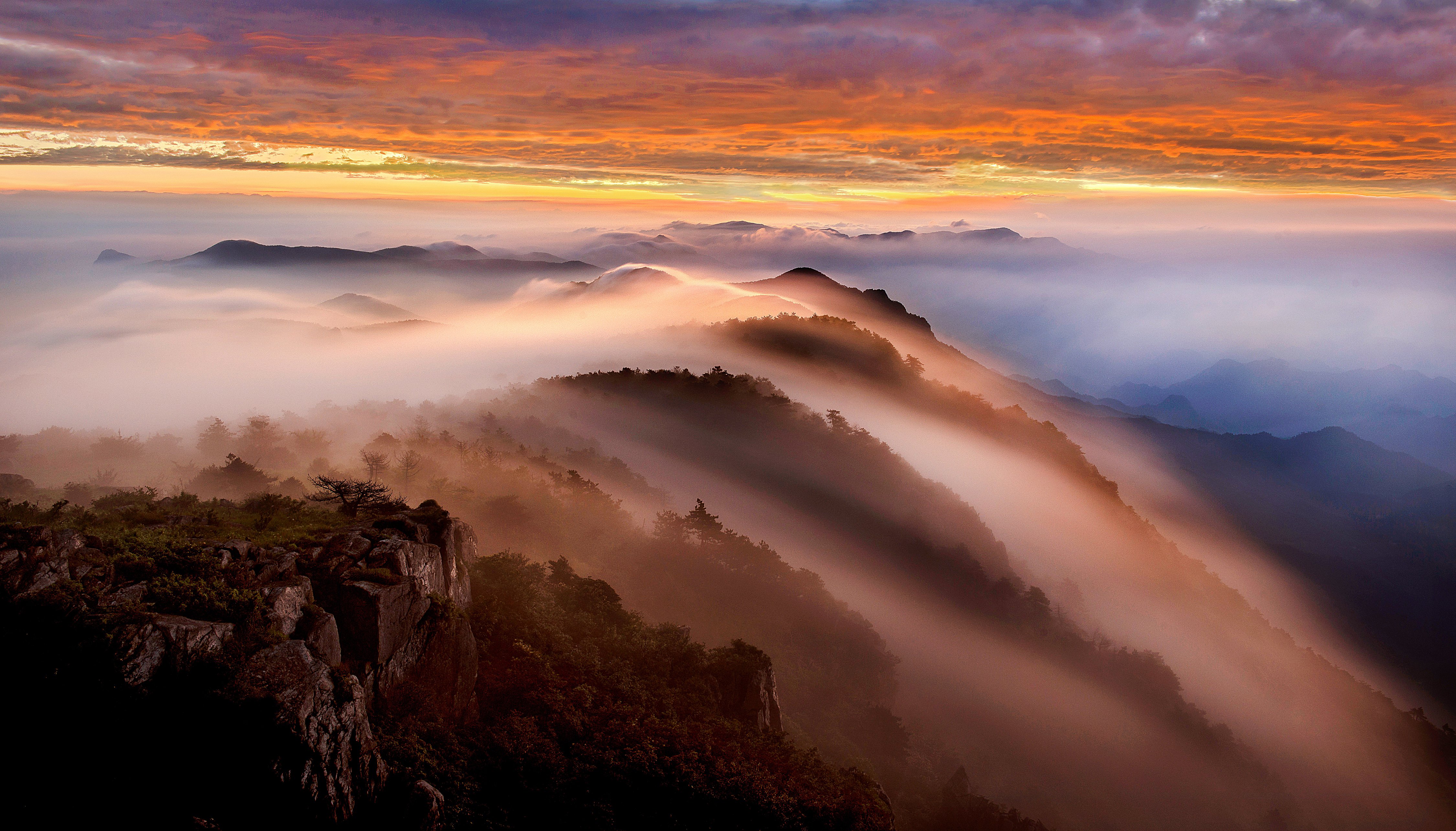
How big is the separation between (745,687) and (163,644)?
23.2 metres

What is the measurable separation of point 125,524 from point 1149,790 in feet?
245

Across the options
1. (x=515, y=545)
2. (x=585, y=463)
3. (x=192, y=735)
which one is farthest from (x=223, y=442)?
(x=192, y=735)

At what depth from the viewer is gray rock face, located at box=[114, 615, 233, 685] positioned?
16156mm

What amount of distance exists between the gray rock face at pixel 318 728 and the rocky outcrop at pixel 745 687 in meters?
16.9

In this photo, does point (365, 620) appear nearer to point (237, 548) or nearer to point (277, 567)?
point (277, 567)

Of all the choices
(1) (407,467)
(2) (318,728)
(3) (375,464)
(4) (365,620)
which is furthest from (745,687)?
(3) (375,464)

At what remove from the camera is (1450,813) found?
75.1m

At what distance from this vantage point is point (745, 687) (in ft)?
109

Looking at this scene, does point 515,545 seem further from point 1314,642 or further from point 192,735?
point 1314,642

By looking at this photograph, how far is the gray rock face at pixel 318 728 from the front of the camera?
16.8 m

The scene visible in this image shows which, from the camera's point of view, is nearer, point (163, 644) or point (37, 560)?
point (163, 644)

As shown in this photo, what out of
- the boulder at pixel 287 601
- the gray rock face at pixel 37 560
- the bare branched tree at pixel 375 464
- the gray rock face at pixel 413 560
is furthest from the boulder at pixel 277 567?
the bare branched tree at pixel 375 464

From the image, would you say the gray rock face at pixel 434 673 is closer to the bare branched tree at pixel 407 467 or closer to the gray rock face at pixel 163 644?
the gray rock face at pixel 163 644

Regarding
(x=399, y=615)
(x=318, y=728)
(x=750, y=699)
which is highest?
(x=318, y=728)
